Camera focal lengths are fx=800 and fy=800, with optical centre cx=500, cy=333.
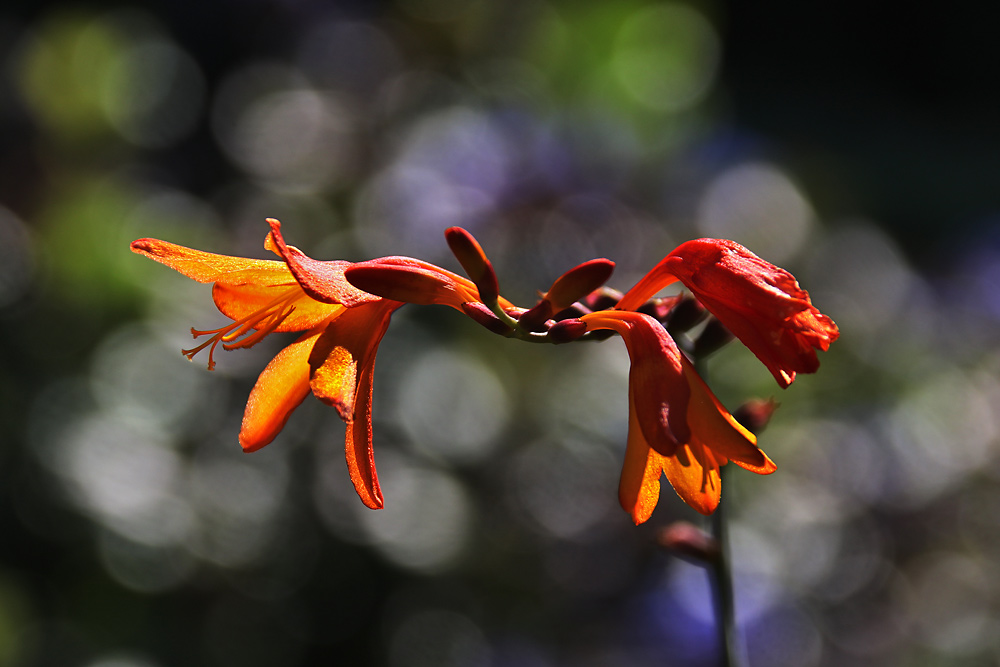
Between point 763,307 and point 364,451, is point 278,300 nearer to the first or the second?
point 364,451

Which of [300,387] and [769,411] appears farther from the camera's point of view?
[769,411]

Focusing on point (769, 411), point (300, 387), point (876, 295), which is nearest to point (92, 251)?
point (300, 387)

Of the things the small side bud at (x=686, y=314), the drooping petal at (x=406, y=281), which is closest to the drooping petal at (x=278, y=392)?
the drooping petal at (x=406, y=281)

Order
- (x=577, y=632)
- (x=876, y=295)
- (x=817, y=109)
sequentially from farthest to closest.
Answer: (x=817, y=109), (x=876, y=295), (x=577, y=632)

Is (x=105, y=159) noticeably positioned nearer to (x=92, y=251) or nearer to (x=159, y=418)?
(x=92, y=251)

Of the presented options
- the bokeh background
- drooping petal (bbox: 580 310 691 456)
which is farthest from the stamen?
the bokeh background

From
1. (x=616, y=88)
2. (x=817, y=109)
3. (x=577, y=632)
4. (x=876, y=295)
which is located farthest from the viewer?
(x=817, y=109)
